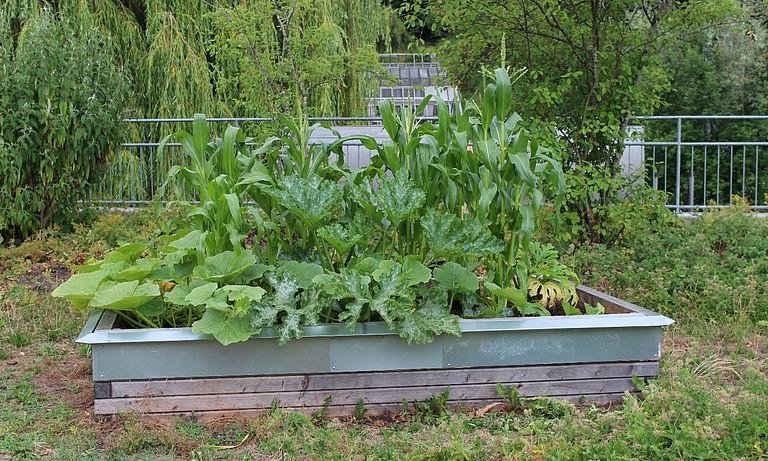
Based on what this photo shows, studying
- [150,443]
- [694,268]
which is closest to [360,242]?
[150,443]

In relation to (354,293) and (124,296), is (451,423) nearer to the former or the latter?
(354,293)

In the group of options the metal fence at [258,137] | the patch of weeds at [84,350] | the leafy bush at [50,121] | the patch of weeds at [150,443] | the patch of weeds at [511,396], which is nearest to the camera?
the patch of weeds at [150,443]

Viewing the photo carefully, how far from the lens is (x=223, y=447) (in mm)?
3344

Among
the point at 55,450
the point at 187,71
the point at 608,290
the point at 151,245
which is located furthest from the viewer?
the point at 187,71

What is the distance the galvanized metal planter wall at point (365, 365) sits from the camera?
11.7 feet

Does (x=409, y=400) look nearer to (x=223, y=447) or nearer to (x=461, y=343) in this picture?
(x=461, y=343)

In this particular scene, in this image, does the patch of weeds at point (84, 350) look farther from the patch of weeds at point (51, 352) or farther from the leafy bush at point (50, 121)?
the leafy bush at point (50, 121)

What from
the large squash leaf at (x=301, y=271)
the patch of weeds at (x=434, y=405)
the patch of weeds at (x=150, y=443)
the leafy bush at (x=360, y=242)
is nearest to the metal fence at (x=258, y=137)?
the leafy bush at (x=360, y=242)

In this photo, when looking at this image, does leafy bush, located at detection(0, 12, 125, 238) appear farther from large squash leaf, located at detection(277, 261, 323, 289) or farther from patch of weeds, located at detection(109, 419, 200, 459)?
patch of weeds, located at detection(109, 419, 200, 459)

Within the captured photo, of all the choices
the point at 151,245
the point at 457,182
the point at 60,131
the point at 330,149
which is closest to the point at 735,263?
the point at 457,182

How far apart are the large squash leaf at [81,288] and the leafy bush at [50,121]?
13.8 feet

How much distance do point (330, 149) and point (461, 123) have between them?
738 millimetres

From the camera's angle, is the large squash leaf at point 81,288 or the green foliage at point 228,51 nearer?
the large squash leaf at point 81,288

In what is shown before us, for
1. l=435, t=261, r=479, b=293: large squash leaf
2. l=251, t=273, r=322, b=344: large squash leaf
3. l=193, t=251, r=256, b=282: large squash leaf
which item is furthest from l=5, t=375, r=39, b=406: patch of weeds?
l=435, t=261, r=479, b=293: large squash leaf
